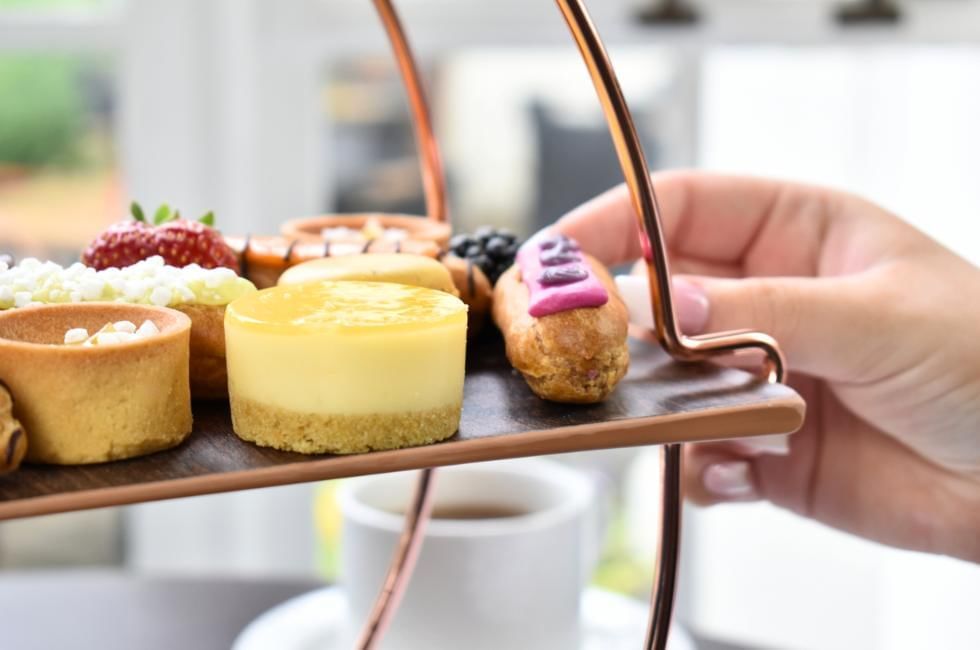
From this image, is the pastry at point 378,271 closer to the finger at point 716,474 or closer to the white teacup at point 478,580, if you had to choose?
the white teacup at point 478,580

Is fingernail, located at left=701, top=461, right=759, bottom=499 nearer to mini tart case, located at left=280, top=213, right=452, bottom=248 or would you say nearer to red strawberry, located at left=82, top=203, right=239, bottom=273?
mini tart case, located at left=280, top=213, right=452, bottom=248

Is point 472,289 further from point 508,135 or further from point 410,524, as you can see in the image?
point 508,135

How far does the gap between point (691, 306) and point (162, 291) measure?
13.8 inches

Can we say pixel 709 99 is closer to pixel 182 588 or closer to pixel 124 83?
pixel 124 83

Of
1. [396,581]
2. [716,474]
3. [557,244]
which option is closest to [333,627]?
[396,581]

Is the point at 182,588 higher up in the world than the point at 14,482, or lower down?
lower down

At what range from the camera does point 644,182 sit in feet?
2.09

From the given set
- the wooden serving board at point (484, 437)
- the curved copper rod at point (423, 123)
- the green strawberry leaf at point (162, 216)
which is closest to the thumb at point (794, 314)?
the wooden serving board at point (484, 437)

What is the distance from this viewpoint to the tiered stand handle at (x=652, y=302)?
2.02ft

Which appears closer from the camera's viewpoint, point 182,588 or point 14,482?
point 14,482

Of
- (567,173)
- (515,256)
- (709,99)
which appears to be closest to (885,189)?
(709,99)

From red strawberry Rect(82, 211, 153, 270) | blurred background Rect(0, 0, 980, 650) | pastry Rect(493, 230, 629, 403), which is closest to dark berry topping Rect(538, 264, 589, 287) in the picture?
pastry Rect(493, 230, 629, 403)

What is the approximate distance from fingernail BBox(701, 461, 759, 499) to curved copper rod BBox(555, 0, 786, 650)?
38 centimetres

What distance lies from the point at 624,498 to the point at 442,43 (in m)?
0.75
